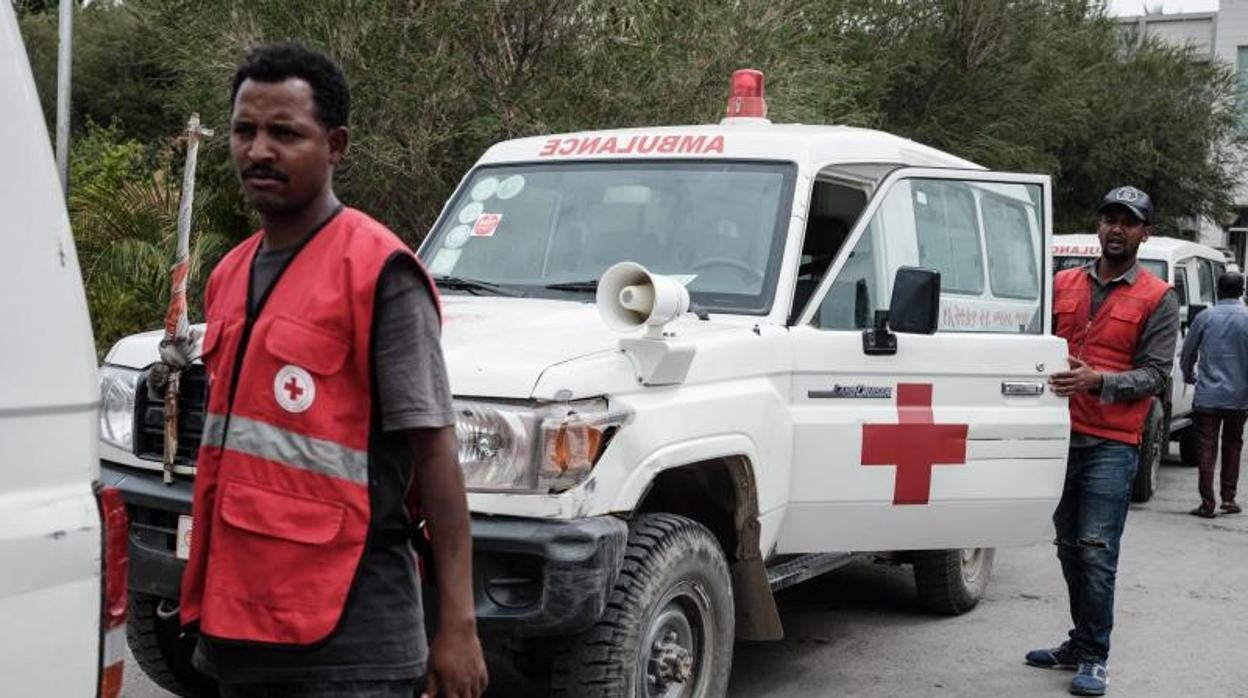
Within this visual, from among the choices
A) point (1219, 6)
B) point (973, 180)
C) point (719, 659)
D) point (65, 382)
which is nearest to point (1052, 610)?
point (973, 180)

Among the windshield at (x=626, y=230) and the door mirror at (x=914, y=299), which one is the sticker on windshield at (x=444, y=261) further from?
the door mirror at (x=914, y=299)

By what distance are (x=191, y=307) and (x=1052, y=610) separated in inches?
294

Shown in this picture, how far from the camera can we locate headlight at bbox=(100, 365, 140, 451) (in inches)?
175

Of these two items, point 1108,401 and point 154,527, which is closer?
point 154,527

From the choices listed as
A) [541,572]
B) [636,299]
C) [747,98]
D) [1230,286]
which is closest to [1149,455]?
[1230,286]

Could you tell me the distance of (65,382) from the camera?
2.02 m

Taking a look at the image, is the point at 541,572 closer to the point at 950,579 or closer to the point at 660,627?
the point at 660,627

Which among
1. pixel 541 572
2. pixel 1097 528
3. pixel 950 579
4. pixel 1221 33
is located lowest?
pixel 950 579

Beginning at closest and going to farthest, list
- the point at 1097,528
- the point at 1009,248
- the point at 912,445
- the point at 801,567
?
1. the point at 912,445
2. the point at 801,567
3. the point at 1097,528
4. the point at 1009,248

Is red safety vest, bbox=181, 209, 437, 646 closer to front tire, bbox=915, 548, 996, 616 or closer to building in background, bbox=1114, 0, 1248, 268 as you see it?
front tire, bbox=915, 548, 996, 616

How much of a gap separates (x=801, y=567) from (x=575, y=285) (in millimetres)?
1405

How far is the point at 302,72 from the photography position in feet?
8.12

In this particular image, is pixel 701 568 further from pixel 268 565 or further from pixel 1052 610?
pixel 1052 610

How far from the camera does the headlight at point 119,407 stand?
14.5 feet
